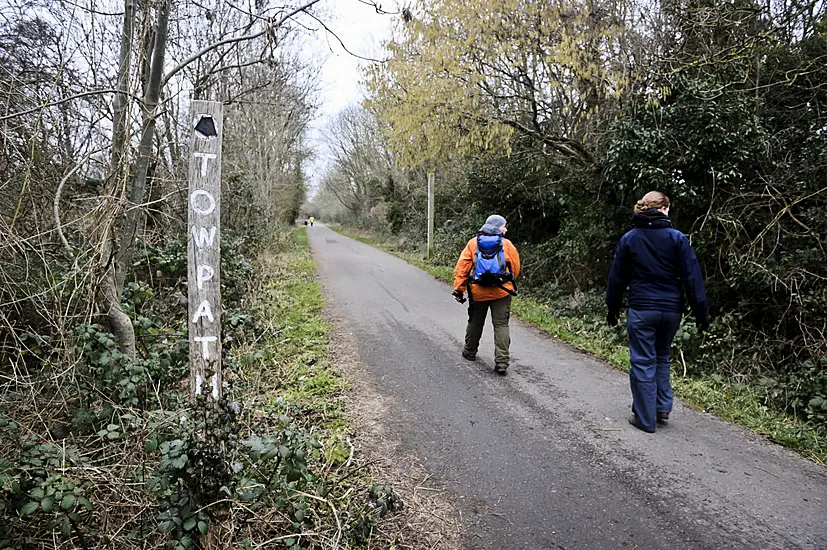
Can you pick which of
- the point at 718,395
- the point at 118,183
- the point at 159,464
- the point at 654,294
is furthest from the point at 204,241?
the point at 718,395

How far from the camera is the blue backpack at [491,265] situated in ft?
18.3

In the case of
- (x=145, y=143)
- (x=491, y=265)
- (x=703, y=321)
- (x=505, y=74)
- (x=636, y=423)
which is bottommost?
(x=636, y=423)

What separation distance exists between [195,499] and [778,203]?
24.9 feet

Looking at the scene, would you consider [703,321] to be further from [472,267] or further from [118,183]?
[118,183]

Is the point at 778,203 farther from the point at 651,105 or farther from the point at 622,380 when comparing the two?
the point at 622,380

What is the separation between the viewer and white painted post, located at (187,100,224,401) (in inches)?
122

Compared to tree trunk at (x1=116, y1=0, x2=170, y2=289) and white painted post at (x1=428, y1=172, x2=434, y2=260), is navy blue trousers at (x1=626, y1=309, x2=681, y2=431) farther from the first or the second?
white painted post at (x1=428, y1=172, x2=434, y2=260)

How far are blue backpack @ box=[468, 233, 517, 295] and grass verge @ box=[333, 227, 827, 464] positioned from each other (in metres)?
1.99

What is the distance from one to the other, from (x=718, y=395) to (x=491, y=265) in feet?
9.27

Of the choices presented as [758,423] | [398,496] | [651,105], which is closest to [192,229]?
[398,496]

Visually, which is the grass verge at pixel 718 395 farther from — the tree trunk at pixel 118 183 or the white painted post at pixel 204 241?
the tree trunk at pixel 118 183

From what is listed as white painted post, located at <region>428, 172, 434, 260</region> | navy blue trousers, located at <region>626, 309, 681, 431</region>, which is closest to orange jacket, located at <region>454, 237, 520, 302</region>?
navy blue trousers, located at <region>626, 309, 681, 431</region>

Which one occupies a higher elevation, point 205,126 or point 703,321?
point 205,126

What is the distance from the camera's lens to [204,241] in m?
3.13
